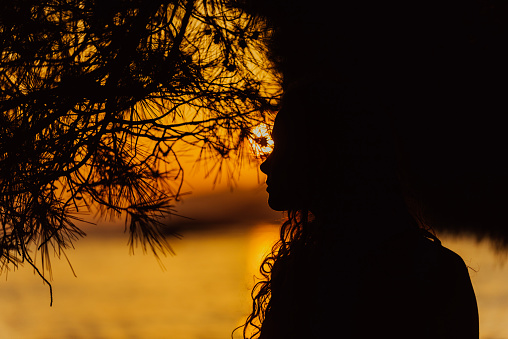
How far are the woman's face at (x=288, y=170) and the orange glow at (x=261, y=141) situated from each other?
956 millimetres

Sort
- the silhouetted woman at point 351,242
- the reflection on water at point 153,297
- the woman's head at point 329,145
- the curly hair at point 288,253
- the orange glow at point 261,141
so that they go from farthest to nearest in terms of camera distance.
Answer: the reflection on water at point 153,297, the orange glow at point 261,141, the curly hair at point 288,253, the woman's head at point 329,145, the silhouetted woman at point 351,242

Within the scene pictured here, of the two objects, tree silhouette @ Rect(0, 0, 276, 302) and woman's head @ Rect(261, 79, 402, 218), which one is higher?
tree silhouette @ Rect(0, 0, 276, 302)

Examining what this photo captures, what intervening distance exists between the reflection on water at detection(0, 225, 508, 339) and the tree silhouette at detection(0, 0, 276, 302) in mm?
795

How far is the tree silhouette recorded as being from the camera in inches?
61.0

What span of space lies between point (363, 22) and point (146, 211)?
33.6 inches

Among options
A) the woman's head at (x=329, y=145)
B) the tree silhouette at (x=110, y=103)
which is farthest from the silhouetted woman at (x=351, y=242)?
the tree silhouette at (x=110, y=103)

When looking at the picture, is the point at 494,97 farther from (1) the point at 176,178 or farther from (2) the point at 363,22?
(1) the point at 176,178

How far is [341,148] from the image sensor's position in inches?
31.2

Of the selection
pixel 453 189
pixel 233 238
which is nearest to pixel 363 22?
pixel 453 189

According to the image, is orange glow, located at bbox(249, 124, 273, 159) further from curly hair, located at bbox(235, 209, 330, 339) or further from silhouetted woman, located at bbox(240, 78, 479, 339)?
silhouetted woman, located at bbox(240, 78, 479, 339)

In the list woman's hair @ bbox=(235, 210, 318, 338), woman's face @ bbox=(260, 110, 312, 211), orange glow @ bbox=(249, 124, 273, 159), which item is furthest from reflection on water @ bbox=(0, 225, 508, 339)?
woman's face @ bbox=(260, 110, 312, 211)

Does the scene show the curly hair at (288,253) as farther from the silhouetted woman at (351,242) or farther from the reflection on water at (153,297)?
the reflection on water at (153,297)

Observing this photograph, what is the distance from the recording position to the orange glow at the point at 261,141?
184 centimetres

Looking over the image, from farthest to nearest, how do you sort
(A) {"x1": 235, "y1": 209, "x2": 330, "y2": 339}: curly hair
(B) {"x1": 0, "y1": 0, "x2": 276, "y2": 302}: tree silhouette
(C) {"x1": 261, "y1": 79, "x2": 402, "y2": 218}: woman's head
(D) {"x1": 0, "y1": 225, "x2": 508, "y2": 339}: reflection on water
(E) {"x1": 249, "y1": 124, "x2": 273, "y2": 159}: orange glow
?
(D) {"x1": 0, "y1": 225, "x2": 508, "y2": 339}: reflection on water, (E) {"x1": 249, "y1": 124, "x2": 273, "y2": 159}: orange glow, (B) {"x1": 0, "y1": 0, "x2": 276, "y2": 302}: tree silhouette, (A) {"x1": 235, "y1": 209, "x2": 330, "y2": 339}: curly hair, (C) {"x1": 261, "y1": 79, "x2": 402, "y2": 218}: woman's head
